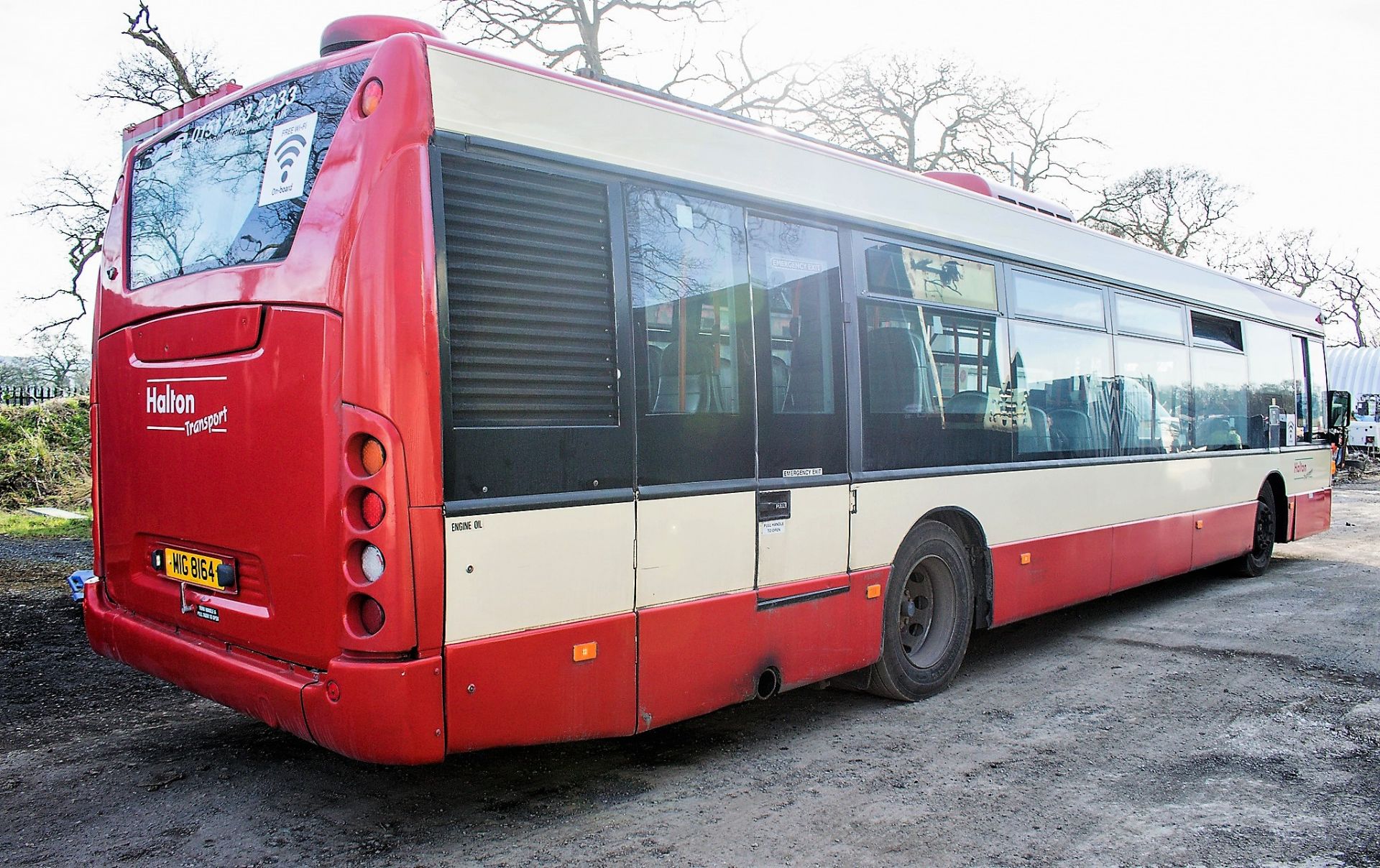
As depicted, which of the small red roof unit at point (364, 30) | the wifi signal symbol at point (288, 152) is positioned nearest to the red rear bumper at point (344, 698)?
the wifi signal symbol at point (288, 152)

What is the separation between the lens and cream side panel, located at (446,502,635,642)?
356cm

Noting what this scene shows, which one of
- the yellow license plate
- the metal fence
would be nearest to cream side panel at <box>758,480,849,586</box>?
the yellow license plate

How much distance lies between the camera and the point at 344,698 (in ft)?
11.4

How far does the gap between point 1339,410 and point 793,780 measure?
10.9 metres

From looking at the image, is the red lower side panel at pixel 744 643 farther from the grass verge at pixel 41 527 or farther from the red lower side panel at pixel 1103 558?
the grass verge at pixel 41 527

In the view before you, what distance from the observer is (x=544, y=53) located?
18.1 meters

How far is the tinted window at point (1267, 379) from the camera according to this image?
32.7 ft

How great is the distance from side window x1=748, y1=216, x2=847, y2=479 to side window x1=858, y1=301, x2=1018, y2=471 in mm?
294

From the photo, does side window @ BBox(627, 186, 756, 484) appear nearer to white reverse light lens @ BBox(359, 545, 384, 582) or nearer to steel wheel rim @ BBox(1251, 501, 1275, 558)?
white reverse light lens @ BBox(359, 545, 384, 582)

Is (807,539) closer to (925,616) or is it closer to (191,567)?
(925,616)

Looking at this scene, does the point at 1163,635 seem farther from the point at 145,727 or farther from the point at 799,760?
the point at 145,727

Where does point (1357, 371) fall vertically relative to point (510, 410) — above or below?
above

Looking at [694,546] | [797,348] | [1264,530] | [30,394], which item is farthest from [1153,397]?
[30,394]

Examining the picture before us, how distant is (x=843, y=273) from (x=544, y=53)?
47.7ft
